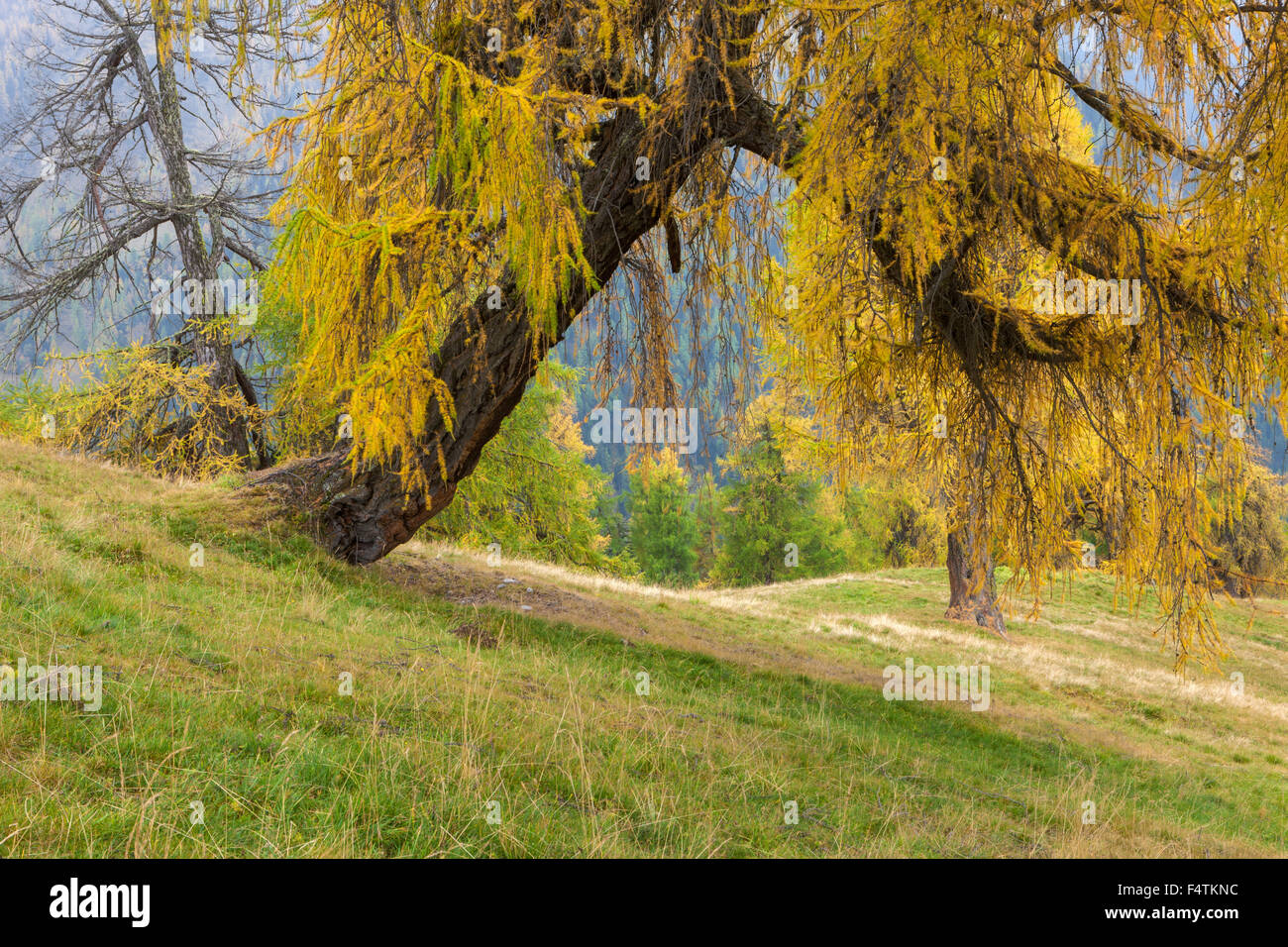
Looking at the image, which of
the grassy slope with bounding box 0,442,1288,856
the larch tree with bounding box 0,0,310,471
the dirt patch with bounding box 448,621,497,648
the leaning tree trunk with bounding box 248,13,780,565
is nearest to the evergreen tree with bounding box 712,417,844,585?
the larch tree with bounding box 0,0,310,471

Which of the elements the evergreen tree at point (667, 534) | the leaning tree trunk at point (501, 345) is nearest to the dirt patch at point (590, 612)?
the leaning tree trunk at point (501, 345)

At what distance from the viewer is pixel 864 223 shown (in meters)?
5.33

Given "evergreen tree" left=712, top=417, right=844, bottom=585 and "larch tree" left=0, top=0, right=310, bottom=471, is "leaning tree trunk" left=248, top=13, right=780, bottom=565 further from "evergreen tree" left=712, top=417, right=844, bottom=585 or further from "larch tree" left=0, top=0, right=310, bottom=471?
"evergreen tree" left=712, top=417, right=844, bottom=585

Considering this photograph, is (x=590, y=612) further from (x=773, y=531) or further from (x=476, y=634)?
(x=773, y=531)

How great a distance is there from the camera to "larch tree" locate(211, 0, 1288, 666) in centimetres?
439

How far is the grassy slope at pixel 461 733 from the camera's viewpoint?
8.68 feet

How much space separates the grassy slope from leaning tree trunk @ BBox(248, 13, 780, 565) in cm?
56

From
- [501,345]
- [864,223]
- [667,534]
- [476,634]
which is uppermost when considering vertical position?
[864,223]

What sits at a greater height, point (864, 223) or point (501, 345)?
point (864, 223)

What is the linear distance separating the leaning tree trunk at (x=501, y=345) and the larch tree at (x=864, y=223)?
0.03m

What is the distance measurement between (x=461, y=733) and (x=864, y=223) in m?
4.14

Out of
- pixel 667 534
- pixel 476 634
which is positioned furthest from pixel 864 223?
pixel 667 534

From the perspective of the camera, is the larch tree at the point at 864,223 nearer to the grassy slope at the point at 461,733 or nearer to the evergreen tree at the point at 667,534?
the grassy slope at the point at 461,733
